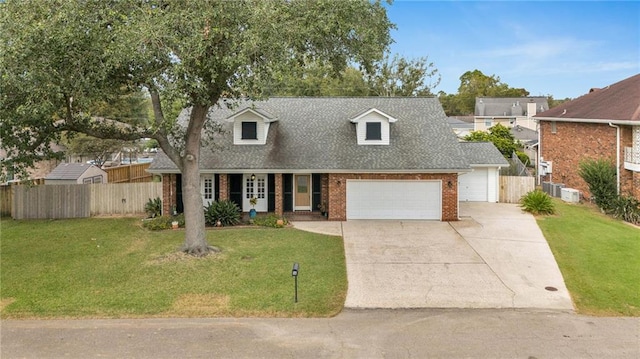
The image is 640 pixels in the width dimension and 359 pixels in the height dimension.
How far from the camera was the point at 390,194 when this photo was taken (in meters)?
17.5

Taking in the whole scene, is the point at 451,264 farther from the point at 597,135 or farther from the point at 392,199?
the point at 597,135

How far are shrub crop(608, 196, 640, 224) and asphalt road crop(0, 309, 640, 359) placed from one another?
10.7 metres

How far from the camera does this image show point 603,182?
18.7 meters

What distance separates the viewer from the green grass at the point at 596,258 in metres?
9.48

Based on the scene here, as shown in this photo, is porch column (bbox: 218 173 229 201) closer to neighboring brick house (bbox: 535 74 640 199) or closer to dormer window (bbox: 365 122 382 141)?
dormer window (bbox: 365 122 382 141)

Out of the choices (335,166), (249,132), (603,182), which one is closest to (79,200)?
(249,132)

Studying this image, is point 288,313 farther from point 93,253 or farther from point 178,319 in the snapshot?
point 93,253

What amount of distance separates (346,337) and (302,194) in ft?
36.7

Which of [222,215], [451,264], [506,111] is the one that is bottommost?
[451,264]

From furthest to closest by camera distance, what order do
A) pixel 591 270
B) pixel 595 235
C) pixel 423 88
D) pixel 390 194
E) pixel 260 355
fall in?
1. pixel 423 88
2. pixel 390 194
3. pixel 595 235
4. pixel 591 270
5. pixel 260 355

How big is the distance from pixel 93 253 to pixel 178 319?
588cm

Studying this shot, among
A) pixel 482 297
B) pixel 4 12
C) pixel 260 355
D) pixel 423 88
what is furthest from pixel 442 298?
pixel 423 88

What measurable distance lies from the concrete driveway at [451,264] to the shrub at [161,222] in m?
4.54

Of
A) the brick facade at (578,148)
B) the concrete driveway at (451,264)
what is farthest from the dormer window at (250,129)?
the brick facade at (578,148)
